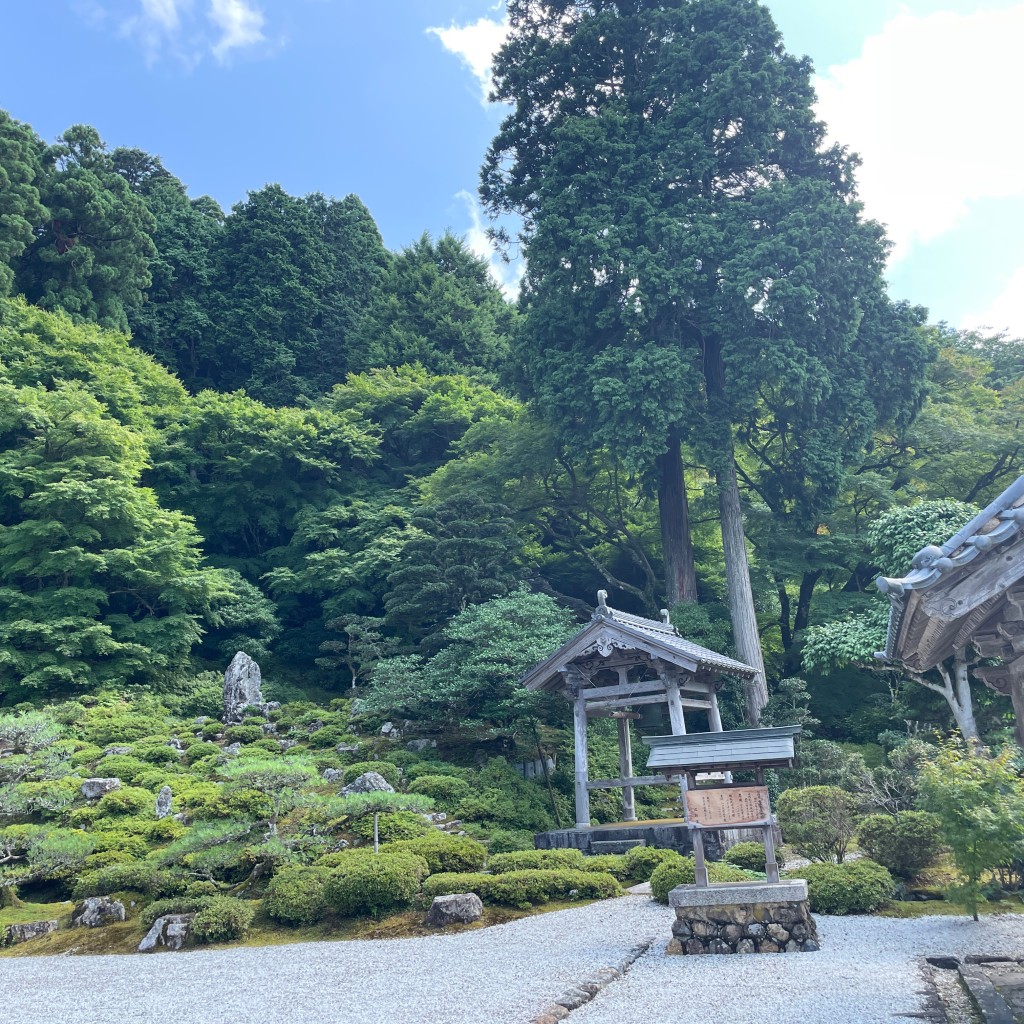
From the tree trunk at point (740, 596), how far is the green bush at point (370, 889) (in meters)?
9.90

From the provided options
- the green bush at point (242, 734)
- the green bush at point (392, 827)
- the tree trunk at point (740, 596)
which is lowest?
the green bush at point (392, 827)

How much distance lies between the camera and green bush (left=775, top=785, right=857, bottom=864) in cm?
949

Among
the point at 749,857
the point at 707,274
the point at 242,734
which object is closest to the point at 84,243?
the point at 242,734

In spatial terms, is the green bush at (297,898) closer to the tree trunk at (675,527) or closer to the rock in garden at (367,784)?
the rock in garden at (367,784)

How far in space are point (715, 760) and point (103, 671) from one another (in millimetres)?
15722

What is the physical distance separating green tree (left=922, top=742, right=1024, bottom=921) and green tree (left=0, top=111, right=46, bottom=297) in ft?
88.4

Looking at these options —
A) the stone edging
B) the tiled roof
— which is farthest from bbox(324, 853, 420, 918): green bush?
the tiled roof

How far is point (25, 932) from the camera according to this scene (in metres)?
9.40

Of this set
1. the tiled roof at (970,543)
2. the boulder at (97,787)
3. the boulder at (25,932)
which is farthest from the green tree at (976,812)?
the boulder at (97,787)

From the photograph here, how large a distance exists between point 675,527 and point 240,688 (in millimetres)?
11194

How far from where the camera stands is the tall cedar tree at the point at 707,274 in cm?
1861

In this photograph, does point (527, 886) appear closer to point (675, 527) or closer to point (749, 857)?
point (749, 857)

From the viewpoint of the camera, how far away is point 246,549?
26.2 metres

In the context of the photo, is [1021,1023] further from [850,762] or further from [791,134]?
[791,134]
